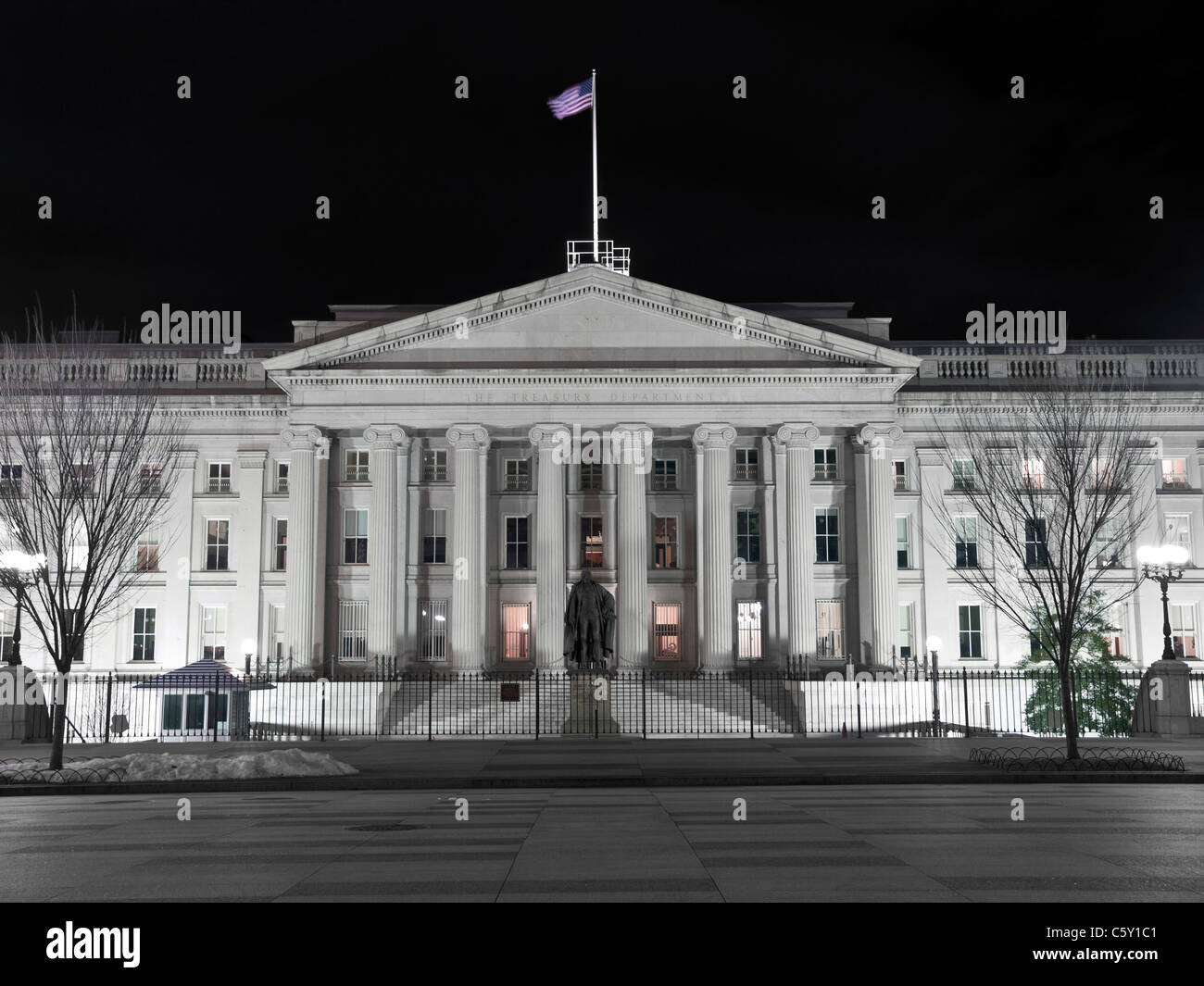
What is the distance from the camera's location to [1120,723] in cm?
4284

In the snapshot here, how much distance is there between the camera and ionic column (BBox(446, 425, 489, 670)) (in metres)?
54.5

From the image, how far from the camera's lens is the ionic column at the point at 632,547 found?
54.7 meters

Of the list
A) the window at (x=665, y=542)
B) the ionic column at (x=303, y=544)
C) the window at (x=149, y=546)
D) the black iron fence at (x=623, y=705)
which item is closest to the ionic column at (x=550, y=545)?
the black iron fence at (x=623, y=705)

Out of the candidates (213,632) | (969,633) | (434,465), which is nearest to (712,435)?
(434,465)

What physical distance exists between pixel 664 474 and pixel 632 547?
6.65 meters

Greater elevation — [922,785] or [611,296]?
[611,296]

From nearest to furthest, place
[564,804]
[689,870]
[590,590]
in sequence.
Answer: [689,870] → [564,804] → [590,590]

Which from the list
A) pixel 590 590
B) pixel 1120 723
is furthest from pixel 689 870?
pixel 1120 723

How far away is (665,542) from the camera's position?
6012 cm

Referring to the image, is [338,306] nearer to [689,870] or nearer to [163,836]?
[163,836]

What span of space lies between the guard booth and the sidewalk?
987 centimetres

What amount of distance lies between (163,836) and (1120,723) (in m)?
36.3
